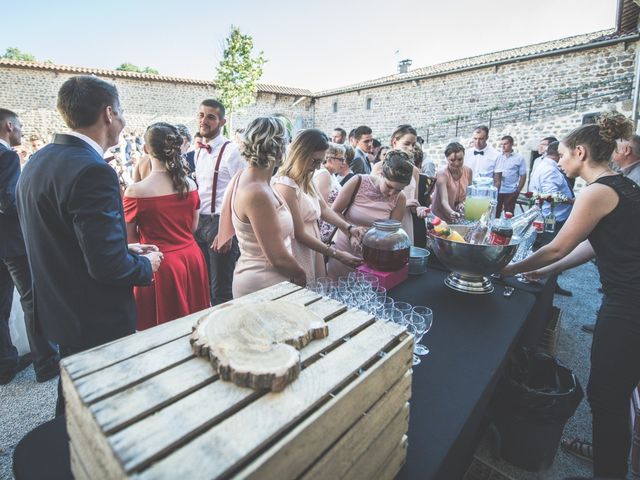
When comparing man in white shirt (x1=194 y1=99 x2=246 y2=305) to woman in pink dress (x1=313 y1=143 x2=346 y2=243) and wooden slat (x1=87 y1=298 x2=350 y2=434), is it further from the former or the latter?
wooden slat (x1=87 y1=298 x2=350 y2=434)

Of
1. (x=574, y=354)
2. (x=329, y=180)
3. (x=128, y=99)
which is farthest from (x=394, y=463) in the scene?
(x=128, y=99)

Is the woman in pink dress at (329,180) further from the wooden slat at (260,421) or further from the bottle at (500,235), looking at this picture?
the wooden slat at (260,421)

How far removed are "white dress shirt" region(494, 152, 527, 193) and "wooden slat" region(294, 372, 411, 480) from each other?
7820mm

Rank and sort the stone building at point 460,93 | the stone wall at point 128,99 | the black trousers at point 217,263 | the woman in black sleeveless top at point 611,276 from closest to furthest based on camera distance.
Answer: the woman in black sleeveless top at point 611,276
the black trousers at point 217,263
the stone building at point 460,93
the stone wall at point 128,99

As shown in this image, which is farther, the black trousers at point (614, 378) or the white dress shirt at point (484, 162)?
the white dress shirt at point (484, 162)

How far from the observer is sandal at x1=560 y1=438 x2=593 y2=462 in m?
2.19

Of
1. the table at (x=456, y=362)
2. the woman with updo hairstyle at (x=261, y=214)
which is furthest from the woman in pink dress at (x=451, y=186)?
the woman with updo hairstyle at (x=261, y=214)

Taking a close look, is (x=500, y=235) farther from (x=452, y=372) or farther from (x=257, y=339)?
(x=257, y=339)

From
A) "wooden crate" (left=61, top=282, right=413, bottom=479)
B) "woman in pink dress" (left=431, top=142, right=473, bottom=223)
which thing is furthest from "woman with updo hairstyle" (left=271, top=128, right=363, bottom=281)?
"woman in pink dress" (left=431, top=142, right=473, bottom=223)

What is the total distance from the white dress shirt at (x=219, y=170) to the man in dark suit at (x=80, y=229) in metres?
1.89

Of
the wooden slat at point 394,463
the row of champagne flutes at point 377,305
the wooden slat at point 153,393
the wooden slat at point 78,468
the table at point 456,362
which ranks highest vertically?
the wooden slat at point 153,393

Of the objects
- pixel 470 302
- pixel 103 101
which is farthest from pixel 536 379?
pixel 103 101

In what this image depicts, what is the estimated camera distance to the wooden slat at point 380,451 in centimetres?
78

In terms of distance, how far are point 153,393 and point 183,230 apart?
6.33 ft
